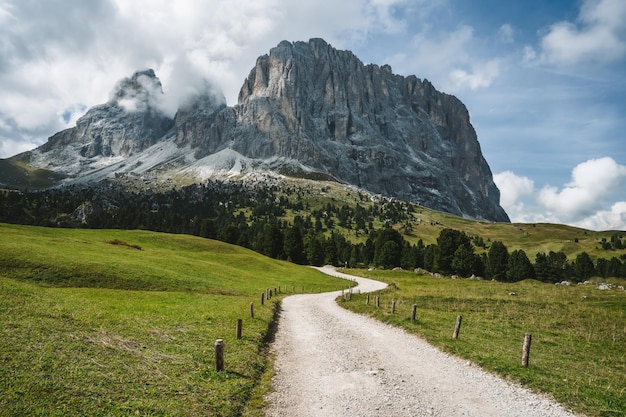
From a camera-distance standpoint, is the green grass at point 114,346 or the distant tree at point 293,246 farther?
the distant tree at point 293,246

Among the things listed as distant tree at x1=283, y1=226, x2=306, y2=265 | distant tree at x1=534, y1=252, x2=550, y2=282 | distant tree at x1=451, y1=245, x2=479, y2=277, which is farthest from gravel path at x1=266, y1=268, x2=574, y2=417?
distant tree at x1=534, y1=252, x2=550, y2=282

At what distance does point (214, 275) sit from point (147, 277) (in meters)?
14.2

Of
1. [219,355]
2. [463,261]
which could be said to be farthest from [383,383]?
[463,261]

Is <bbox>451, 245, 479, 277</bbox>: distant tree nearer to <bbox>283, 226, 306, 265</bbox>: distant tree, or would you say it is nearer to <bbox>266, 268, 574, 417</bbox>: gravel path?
<bbox>283, 226, 306, 265</bbox>: distant tree

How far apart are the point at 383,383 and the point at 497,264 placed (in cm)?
13548

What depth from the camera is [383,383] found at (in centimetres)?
1652

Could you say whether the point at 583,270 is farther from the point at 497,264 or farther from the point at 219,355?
the point at 219,355

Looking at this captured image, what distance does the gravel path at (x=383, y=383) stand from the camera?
13.8 m


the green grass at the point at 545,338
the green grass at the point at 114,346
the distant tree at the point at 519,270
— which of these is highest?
the distant tree at the point at 519,270

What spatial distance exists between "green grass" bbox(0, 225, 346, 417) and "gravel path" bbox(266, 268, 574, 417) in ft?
5.75

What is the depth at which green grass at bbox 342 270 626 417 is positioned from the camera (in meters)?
16.2

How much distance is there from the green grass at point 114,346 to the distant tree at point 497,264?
397 feet

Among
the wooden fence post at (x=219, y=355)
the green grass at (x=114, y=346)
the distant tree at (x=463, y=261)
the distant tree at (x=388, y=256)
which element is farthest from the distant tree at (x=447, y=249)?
the wooden fence post at (x=219, y=355)

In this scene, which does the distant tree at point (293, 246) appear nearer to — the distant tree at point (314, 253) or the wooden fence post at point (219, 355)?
the distant tree at point (314, 253)
